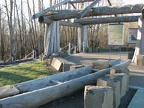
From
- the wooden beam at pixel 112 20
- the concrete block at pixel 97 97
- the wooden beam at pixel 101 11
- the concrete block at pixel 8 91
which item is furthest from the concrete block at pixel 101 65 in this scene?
the wooden beam at pixel 112 20

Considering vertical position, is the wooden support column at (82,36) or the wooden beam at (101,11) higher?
the wooden beam at (101,11)

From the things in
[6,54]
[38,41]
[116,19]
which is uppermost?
[116,19]

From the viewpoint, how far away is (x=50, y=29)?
1006 cm

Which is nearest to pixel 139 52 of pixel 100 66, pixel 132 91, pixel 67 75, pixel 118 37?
pixel 118 37

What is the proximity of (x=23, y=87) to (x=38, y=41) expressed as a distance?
15.6 meters

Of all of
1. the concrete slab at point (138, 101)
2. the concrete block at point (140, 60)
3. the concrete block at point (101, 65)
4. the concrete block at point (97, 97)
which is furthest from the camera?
the concrete block at point (140, 60)

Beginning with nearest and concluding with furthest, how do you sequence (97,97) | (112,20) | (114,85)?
(97,97) < (114,85) < (112,20)

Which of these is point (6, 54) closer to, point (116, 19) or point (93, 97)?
point (116, 19)

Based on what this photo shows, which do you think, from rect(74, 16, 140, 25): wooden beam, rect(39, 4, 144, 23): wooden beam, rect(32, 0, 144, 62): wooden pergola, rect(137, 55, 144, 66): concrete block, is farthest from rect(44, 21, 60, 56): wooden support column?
rect(137, 55, 144, 66): concrete block

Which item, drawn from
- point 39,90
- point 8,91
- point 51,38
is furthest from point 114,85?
point 51,38

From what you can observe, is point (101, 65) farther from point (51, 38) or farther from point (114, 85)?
point (51, 38)

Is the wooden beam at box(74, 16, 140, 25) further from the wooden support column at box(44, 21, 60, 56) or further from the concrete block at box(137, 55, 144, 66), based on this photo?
the concrete block at box(137, 55, 144, 66)

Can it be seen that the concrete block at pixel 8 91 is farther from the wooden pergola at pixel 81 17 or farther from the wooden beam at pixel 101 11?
the wooden beam at pixel 101 11

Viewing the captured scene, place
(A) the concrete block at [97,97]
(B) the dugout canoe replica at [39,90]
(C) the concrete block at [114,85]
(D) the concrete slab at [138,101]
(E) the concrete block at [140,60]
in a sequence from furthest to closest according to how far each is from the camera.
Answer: (E) the concrete block at [140,60]
(D) the concrete slab at [138,101]
(C) the concrete block at [114,85]
(B) the dugout canoe replica at [39,90]
(A) the concrete block at [97,97]
